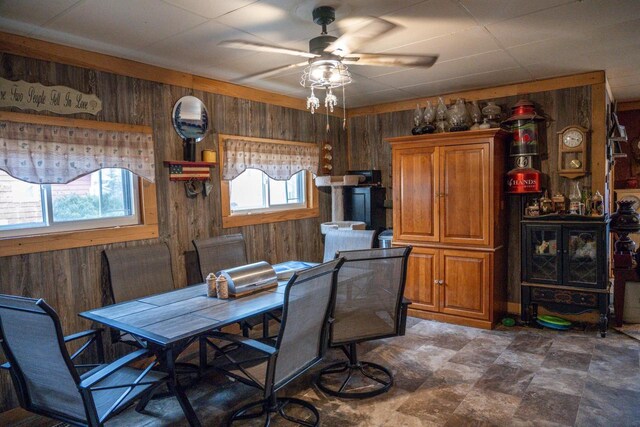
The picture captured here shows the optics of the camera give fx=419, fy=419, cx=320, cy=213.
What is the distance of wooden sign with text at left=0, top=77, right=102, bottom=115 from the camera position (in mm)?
2555

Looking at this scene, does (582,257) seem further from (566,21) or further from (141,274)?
(141,274)

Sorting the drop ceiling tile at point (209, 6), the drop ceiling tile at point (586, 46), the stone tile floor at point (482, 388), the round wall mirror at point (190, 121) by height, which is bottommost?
the stone tile floor at point (482, 388)

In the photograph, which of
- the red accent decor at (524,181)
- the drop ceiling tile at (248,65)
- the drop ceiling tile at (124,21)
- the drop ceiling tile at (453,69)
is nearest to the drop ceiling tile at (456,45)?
the drop ceiling tile at (453,69)

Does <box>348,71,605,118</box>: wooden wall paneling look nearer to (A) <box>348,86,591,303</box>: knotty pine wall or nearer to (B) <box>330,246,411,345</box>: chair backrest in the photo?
(A) <box>348,86,591,303</box>: knotty pine wall

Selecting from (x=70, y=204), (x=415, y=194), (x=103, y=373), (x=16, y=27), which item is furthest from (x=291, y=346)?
(x=415, y=194)

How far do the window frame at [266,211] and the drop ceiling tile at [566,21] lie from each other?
7.77ft

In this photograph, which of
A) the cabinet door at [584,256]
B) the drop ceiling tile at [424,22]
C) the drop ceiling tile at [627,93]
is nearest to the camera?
the drop ceiling tile at [424,22]

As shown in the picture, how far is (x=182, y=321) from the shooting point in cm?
223

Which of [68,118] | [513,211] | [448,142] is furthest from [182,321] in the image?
[513,211]

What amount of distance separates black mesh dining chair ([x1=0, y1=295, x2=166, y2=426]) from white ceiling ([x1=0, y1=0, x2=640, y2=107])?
159 cm

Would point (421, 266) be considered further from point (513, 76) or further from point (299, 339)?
point (299, 339)

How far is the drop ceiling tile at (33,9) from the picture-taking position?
7.11 feet

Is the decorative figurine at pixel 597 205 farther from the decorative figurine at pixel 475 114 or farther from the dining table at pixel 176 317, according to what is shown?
the dining table at pixel 176 317

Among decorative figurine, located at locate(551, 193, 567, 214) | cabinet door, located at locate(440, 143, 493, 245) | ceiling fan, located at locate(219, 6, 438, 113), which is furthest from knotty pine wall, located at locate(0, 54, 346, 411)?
decorative figurine, located at locate(551, 193, 567, 214)
